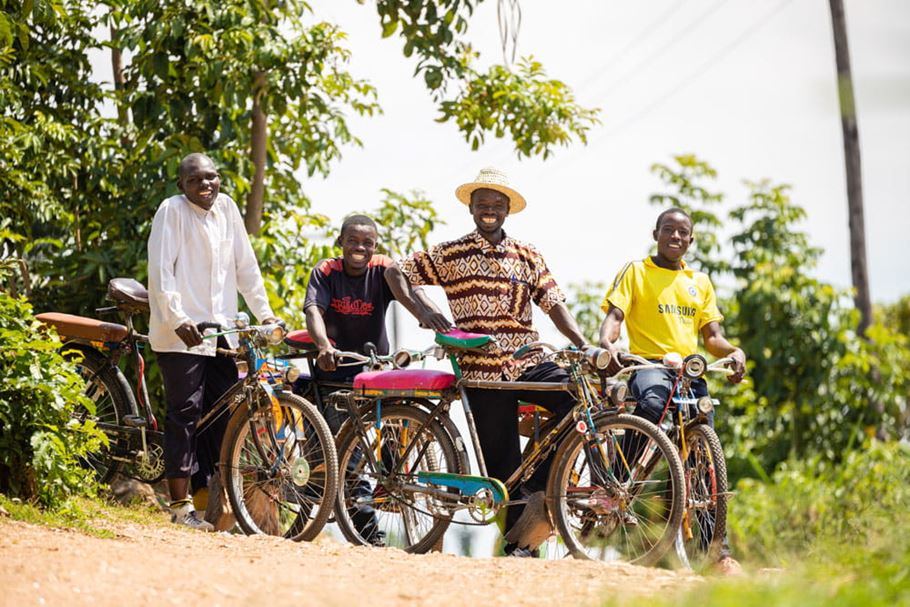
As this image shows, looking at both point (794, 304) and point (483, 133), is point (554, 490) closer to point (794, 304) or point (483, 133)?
point (483, 133)

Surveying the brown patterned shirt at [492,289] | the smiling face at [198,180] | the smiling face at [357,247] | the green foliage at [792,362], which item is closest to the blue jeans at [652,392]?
the brown patterned shirt at [492,289]

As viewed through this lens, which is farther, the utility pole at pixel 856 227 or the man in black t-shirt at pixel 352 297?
the utility pole at pixel 856 227

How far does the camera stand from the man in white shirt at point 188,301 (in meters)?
6.54

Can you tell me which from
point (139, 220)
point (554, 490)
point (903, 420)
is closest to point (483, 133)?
point (139, 220)

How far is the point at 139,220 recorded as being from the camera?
9.62m

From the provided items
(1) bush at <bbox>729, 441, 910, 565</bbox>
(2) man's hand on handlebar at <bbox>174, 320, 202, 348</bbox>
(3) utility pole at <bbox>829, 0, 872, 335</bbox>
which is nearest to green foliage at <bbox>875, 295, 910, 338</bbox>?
(3) utility pole at <bbox>829, 0, 872, 335</bbox>

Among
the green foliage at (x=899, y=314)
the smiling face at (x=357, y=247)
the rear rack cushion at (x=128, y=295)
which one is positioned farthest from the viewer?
the green foliage at (x=899, y=314)

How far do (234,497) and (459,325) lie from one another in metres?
1.47

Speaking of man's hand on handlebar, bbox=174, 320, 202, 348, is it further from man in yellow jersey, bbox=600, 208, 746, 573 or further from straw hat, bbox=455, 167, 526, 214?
A: man in yellow jersey, bbox=600, 208, 746, 573

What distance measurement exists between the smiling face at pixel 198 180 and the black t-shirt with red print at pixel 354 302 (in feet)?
2.34

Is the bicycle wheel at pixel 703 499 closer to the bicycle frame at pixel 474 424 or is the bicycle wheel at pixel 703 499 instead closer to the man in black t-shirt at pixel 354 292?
the bicycle frame at pixel 474 424

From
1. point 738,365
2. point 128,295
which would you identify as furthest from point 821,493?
point 128,295

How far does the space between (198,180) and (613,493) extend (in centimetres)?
274

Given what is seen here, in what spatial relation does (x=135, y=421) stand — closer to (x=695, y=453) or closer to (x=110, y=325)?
(x=110, y=325)
